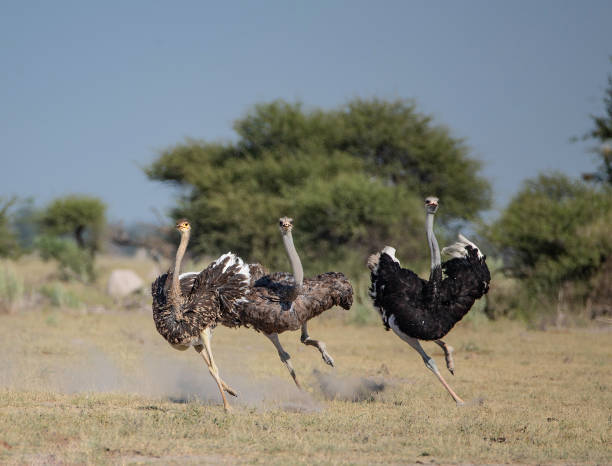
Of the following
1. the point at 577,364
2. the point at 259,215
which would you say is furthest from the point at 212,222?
the point at 577,364

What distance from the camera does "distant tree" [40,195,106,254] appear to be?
36938mm

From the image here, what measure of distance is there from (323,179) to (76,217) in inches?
566

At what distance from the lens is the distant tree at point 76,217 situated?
1454 inches

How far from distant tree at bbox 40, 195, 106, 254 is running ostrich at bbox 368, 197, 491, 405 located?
29251mm

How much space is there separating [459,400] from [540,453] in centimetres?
219

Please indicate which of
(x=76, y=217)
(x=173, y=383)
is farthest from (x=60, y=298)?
(x=76, y=217)

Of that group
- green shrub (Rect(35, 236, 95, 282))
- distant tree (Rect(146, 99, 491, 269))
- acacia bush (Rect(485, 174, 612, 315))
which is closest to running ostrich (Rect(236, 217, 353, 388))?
acacia bush (Rect(485, 174, 612, 315))

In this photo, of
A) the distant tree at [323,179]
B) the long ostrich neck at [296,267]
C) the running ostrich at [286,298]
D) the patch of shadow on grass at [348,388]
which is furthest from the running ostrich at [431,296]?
the distant tree at [323,179]

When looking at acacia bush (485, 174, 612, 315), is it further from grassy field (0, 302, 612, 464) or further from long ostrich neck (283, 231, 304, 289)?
long ostrich neck (283, 231, 304, 289)

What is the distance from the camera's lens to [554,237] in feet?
61.8

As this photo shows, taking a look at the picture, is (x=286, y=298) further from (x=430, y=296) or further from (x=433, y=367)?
(x=433, y=367)

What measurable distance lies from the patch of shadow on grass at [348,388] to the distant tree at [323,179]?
44.5 ft

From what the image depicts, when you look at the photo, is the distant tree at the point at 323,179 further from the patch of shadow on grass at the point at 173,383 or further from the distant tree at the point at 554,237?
the patch of shadow on grass at the point at 173,383

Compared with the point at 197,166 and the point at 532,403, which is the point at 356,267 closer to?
the point at 197,166
